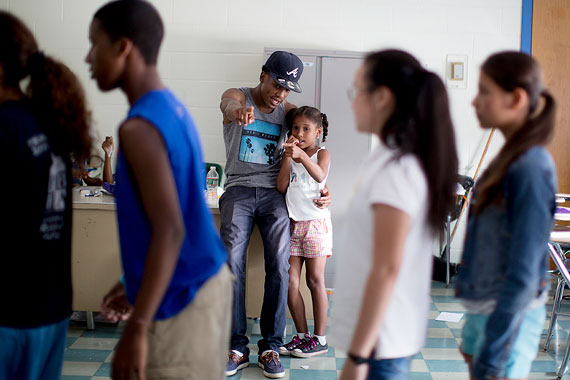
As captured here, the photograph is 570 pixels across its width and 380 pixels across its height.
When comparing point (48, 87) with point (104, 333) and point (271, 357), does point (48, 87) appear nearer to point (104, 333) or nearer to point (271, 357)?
point (271, 357)

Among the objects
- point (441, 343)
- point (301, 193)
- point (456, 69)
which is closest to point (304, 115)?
point (301, 193)

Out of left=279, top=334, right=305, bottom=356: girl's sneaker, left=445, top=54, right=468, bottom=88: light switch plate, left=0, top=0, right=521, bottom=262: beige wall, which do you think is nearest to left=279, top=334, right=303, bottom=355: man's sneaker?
left=279, top=334, right=305, bottom=356: girl's sneaker

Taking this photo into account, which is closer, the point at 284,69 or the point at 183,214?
the point at 183,214

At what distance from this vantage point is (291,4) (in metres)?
4.55

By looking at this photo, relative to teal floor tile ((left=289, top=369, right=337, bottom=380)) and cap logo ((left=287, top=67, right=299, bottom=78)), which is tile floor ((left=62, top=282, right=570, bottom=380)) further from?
cap logo ((left=287, top=67, right=299, bottom=78))

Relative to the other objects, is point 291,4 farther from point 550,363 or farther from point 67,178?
point 67,178

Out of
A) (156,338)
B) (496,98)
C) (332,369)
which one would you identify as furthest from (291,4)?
(156,338)

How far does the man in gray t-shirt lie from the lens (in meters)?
2.69

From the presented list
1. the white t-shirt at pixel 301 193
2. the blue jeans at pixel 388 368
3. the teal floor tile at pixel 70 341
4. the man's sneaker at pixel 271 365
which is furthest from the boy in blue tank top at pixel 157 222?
the teal floor tile at pixel 70 341

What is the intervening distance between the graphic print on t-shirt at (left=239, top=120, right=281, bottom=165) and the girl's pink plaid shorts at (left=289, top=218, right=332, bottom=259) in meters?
0.37

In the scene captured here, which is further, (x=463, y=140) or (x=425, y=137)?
(x=463, y=140)

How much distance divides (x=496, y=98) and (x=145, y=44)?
769 millimetres

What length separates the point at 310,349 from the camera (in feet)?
9.30

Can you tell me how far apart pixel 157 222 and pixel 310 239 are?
1854 mm
